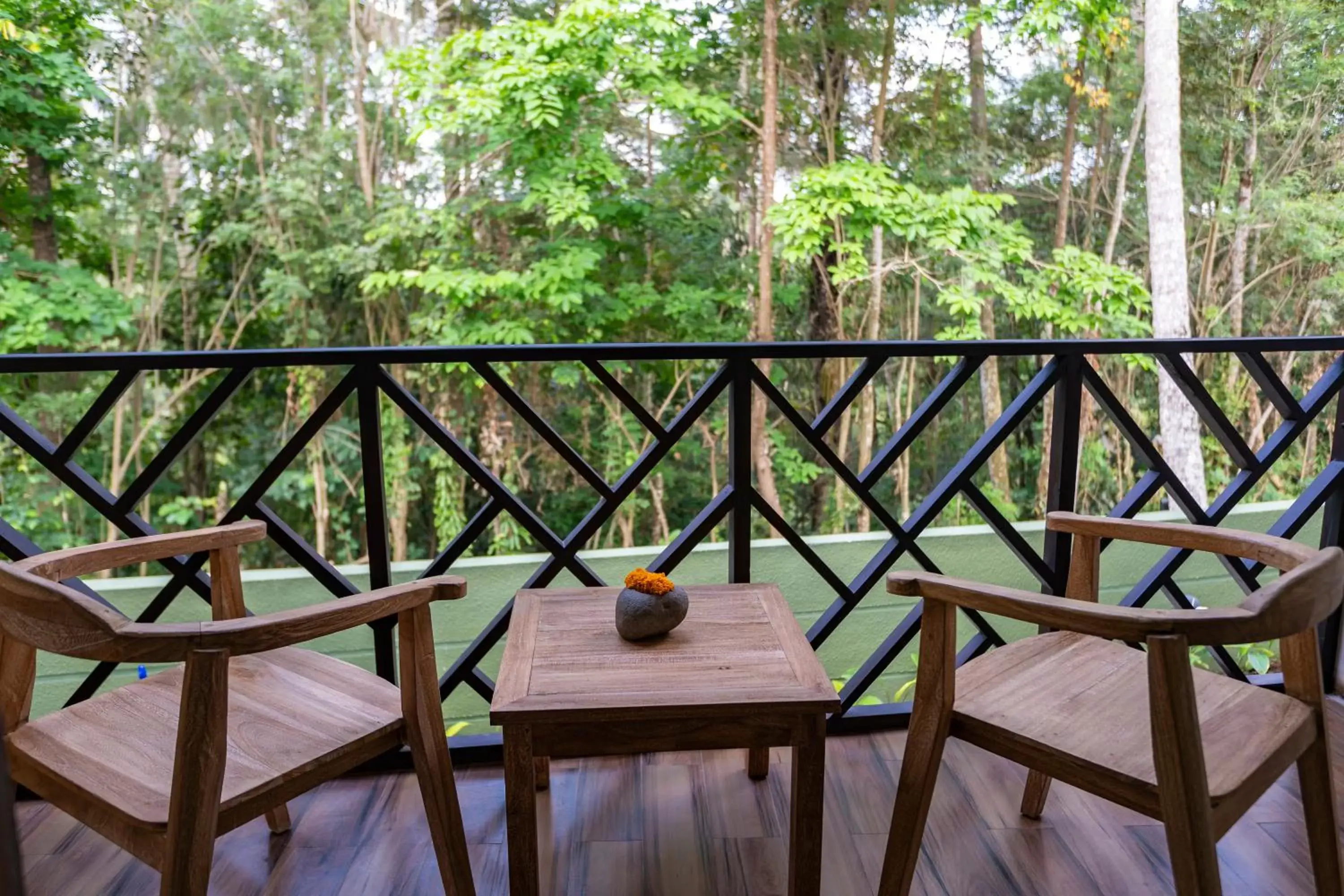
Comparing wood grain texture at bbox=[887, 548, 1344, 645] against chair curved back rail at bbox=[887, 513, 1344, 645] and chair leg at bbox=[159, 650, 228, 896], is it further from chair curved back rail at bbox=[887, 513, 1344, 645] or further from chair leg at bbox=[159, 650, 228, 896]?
chair leg at bbox=[159, 650, 228, 896]

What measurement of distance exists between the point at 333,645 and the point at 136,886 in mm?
2206

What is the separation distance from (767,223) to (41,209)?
182 inches

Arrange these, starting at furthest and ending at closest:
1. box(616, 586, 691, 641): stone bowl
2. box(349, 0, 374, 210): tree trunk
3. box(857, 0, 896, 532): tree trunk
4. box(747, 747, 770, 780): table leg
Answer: box(857, 0, 896, 532): tree trunk, box(349, 0, 374, 210): tree trunk, box(747, 747, 770, 780): table leg, box(616, 586, 691, 641): stone bowl

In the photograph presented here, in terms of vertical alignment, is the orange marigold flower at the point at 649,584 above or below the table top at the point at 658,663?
above

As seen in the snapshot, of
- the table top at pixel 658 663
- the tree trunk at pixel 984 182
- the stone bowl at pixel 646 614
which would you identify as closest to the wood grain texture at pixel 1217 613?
the table top at pixel 658 663

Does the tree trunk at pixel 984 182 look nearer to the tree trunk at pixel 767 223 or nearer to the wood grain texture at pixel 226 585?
the tree trunk at pixel 767 223

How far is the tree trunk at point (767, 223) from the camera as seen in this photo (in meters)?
6.84

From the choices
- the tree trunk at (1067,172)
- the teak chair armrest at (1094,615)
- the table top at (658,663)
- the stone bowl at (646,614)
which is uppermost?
the tree trunk at (1067,172)

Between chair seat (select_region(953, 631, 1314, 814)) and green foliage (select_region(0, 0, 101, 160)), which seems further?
green foliage (select_region(0, 0, 101, 160))

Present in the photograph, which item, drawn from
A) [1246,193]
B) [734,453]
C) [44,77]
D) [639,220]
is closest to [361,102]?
[44,77]

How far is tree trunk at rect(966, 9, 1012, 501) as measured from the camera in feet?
24.3

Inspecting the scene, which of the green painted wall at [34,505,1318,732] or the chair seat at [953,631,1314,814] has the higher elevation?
the chair seat at [953,631,1314,814]

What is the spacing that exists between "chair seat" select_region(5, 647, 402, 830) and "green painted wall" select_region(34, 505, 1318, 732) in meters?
2.13

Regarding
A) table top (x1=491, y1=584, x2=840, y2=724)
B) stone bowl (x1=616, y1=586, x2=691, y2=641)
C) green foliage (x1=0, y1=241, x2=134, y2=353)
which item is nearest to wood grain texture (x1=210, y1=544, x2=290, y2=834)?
table top (x1=491, y1=584, x2=840, y2=724)
